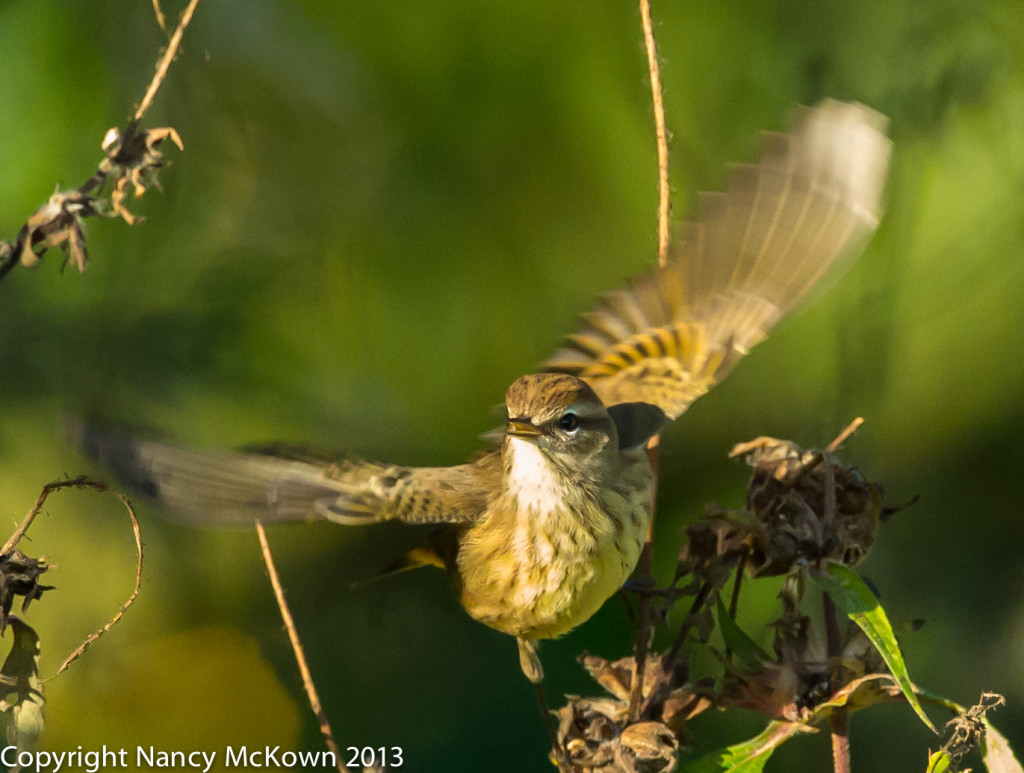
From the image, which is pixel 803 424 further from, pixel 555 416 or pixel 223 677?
pixel 223 677

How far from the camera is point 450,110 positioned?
294cm

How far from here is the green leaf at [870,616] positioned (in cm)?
149

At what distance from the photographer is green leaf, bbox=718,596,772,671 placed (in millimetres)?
1688

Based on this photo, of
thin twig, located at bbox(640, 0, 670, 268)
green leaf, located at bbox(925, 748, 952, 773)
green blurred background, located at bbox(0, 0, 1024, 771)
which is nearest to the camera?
green leaf, located at bbox(925, 748, 952, 773)

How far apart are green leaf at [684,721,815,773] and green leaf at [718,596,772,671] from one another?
9 cm

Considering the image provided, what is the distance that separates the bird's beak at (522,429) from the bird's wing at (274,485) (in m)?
0.14

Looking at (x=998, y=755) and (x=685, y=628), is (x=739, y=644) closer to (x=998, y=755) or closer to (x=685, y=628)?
(x=685, y=628)

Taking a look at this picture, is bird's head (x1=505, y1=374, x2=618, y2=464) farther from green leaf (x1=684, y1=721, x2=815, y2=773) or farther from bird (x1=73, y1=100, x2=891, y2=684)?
green leaf (x1=684, y1=721, x2=815, y2=773)

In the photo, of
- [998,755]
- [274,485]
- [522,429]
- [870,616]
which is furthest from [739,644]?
[274,485]

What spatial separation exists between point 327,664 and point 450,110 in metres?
1.50

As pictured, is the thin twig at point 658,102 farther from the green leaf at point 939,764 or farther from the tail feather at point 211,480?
the green leaf at point 939,764

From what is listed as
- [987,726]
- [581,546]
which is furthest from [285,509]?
[987,726]

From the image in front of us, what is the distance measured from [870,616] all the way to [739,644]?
9.1 inches

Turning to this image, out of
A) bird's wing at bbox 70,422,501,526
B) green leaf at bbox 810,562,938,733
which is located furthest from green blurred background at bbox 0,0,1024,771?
green leaf at bbox 810,562,938,733
